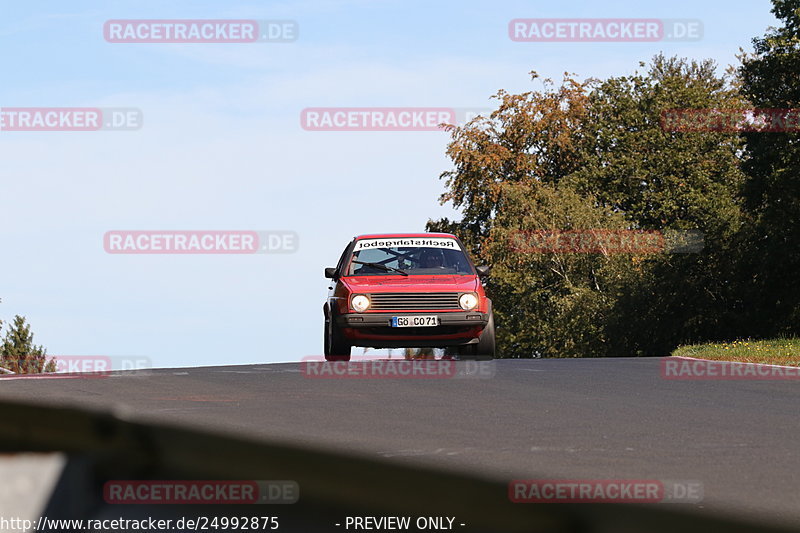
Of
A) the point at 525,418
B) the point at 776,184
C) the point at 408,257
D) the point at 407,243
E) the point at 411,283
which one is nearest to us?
the point at 525,418

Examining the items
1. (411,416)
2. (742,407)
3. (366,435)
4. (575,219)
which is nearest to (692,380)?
(742,407)

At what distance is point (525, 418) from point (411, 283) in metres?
8.10

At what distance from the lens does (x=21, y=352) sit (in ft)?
422

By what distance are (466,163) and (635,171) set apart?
8072 mm

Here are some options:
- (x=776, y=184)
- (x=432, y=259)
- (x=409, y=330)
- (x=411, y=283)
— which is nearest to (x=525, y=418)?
(x=409, y=330)

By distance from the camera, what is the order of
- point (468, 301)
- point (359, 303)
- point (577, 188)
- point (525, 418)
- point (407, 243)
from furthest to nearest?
1. point (577, 188)
2. point (407, 243)
3. point (468, 301)
4. point (359, 303)
5. point (525, 418)

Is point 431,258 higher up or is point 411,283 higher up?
point 431,258

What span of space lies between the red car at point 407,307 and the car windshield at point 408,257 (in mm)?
16

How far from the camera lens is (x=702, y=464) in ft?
26.1

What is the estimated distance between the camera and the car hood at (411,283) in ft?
62.0

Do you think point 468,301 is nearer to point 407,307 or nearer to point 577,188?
point 407,307

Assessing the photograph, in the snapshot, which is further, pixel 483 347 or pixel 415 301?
pixel 483 347

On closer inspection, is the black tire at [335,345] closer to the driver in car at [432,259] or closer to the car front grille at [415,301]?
the car front grille at [415,301]

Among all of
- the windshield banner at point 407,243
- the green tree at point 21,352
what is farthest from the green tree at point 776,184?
the green tree at point 21,352
